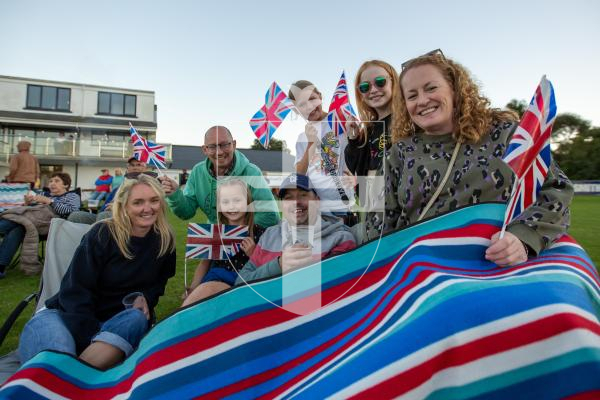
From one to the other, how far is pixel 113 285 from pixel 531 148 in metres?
2.48

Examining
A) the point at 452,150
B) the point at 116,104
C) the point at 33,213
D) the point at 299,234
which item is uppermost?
the point at 116,104

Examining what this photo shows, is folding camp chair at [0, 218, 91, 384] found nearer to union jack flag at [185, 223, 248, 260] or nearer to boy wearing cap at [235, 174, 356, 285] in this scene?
union jack flag at [185, 223, 248, 260]

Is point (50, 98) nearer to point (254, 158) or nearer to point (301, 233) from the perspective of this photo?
point (254, 158)

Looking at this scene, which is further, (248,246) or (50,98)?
(50,98)

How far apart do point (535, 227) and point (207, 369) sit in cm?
151

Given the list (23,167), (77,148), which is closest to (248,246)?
(23,167)

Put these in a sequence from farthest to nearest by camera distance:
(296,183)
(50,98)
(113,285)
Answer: (50,98) < (113,285) < (296,183)

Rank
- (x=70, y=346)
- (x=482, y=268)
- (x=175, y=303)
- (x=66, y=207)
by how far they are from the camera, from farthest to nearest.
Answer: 1. (x=66, y=207)
2. (x=175, y=303)
3. (x=70, y=346)
4. (x=482, y=268)

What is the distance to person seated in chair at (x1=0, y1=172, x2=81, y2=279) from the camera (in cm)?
540

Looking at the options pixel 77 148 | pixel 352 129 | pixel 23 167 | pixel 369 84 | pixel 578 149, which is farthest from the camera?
pixel 578 149

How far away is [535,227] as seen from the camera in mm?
1632

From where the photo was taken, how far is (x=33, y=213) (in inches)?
223

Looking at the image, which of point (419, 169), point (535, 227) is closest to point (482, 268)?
point (535, 227)

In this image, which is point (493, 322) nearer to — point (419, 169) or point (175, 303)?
point (419, 169)
